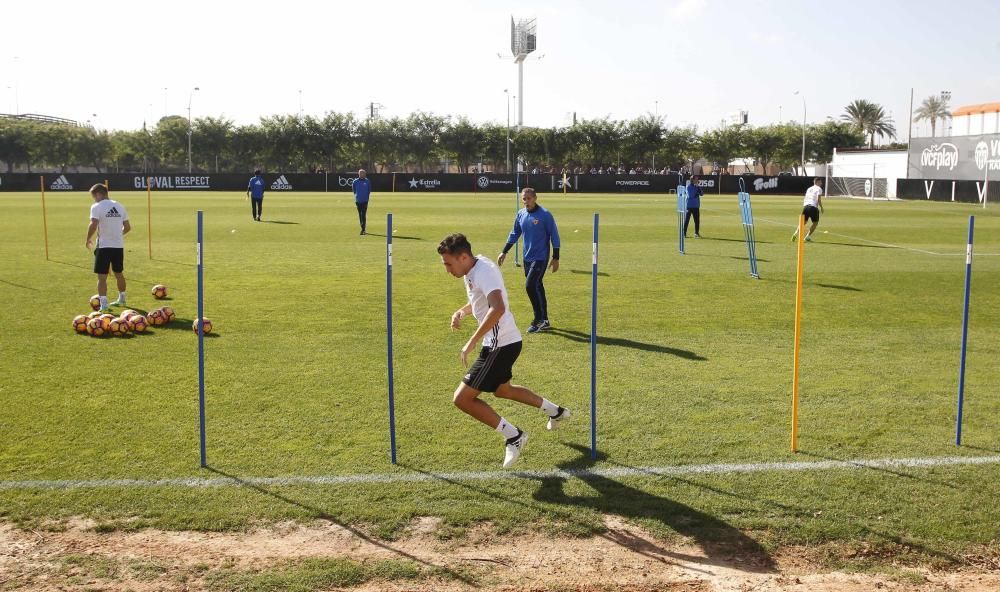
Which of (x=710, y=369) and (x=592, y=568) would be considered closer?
(x=592, y=568)

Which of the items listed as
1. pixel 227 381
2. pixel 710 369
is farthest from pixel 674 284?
pixel 227 381

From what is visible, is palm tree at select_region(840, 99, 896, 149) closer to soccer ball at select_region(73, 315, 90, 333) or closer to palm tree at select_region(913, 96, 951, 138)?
palm tree at select_region(913, 96, 951, 138)

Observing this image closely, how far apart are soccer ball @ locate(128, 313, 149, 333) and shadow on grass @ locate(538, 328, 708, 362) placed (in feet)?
19.8

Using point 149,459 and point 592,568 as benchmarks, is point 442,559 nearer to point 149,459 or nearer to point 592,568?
point 592,568

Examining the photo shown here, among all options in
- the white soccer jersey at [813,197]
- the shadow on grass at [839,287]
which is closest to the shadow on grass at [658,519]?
the shadow on grass at [839,287]

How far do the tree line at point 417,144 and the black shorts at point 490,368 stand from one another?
91.3 m

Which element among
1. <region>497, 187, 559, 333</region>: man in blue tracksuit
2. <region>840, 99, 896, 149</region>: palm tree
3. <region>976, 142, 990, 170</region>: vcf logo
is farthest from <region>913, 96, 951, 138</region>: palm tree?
<region>497, 187, 559, 333</region>: man in blue tracksuit

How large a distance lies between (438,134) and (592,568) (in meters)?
96.3

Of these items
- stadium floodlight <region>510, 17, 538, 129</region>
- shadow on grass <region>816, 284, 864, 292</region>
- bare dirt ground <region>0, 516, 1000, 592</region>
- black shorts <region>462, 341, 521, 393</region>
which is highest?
stadium floodlight <region>510, 17, 538, 129</region>

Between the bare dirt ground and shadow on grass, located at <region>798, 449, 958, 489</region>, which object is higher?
shadow on grass, located at <region>798, 449, 958, 489</region>

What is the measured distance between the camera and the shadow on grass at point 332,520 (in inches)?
220

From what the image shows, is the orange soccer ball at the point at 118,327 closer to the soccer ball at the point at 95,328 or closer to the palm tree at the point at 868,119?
the soccer ball at the point at 95,328

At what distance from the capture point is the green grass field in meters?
6.46

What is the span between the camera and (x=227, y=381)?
1005 cm
